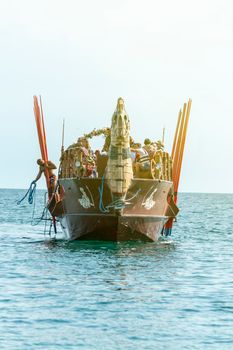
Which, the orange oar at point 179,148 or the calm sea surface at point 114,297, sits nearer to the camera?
the calm sea surface at point 114,297

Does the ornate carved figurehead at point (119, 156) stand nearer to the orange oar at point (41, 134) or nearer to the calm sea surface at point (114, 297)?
the calm sea surface at point (114, 297)

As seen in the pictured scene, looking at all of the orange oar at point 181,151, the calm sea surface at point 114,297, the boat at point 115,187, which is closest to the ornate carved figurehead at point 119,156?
the boat at point 115,187

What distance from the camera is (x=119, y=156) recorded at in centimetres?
3619

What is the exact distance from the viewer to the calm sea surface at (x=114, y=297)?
20.1m

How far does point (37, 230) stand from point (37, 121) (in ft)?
42.3

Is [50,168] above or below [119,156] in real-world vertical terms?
below

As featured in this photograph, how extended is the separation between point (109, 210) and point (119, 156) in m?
2.14

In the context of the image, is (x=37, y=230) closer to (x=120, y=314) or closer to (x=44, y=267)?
(x=44, y=267)

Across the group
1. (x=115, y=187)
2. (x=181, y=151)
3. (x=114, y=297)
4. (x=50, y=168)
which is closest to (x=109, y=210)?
(x=115, y=187)

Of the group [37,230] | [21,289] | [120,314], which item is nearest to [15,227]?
[37,230]

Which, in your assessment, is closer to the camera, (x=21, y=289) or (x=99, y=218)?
(x=21, y=289)

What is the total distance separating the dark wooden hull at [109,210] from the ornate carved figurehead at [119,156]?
16.4 inches

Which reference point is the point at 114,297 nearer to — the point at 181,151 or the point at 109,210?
the point at 109,210

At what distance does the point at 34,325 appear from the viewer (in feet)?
69.3
